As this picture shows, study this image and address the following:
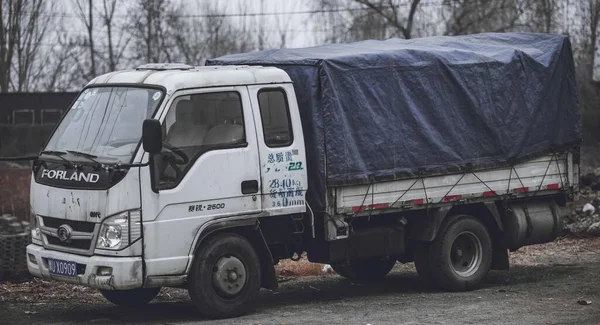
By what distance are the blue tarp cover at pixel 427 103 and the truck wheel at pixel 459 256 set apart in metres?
0.70

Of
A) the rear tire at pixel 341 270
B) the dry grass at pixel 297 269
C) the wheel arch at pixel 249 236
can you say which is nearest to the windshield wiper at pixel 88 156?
the wheel arch at pixel 249 236

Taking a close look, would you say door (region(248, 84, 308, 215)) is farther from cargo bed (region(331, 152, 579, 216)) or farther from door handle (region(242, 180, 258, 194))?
cargo bed (region(331, 152, 579, 216))

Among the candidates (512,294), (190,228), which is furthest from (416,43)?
(190,228)

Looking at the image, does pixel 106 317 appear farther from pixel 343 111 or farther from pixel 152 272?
pixel 343 111

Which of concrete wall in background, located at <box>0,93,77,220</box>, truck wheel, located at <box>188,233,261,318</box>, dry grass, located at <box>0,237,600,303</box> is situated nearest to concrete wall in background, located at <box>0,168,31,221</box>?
concrete wall in background, located at <box>0,93,77,220</box>

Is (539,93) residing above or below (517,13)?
below

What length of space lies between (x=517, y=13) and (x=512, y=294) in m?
25.8

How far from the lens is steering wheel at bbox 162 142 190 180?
958 cm

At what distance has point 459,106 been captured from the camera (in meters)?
11.6

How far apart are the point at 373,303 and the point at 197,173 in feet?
8.37

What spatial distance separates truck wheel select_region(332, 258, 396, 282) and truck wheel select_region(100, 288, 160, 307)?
8.75 ft

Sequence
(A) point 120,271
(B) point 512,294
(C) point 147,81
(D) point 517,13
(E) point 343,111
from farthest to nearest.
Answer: (D) point 517,13 < (B) point 512,294 < (E) point 343,111 < (C) point 147,81 < (A) point 120,271

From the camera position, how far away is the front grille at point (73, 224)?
954 cm

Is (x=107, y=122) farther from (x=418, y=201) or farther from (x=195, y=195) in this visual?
(x=418, y=201)
